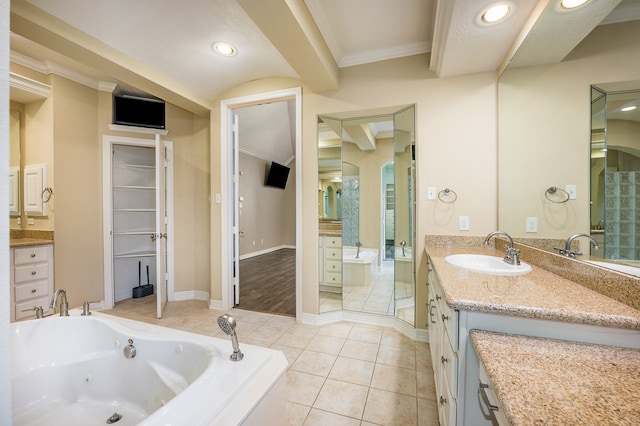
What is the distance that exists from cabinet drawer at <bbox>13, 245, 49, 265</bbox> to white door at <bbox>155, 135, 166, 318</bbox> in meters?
1.08

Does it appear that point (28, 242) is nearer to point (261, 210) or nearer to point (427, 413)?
point (427, 413)

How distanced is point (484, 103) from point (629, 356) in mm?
2031

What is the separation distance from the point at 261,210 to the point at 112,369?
5501 mm

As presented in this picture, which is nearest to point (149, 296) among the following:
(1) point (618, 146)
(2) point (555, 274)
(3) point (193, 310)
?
(3) point (193, 310)

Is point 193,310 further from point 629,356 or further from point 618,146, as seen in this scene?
point 618,146

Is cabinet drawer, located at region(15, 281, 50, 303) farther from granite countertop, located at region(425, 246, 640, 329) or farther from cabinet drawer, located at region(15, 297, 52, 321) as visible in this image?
granite countertop, located at region(425, 246, 640, 329)

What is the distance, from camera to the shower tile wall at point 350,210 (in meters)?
3.44

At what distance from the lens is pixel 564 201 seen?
146 cm

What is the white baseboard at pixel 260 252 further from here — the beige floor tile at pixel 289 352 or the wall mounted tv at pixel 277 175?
the beige floor tile at pixel 289 352

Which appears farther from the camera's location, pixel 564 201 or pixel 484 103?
pixel 484 103

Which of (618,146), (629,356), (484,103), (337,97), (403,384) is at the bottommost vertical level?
(403,384)

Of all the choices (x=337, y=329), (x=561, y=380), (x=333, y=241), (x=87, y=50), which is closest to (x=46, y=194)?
(x=87, y=50)

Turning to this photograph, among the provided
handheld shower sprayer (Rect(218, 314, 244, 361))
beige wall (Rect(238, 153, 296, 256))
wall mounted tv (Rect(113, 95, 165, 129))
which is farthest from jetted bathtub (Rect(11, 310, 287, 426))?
beige wall (Rect(238, 153, 296, 256))

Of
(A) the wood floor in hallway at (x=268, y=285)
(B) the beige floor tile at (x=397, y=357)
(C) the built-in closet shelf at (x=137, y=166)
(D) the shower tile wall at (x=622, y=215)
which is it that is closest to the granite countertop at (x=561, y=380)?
(D) the shower tile wall at (x=622, y=215)
